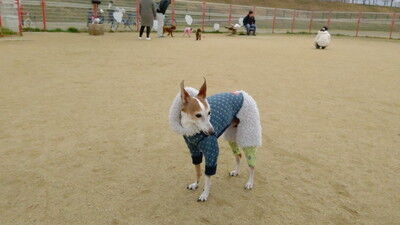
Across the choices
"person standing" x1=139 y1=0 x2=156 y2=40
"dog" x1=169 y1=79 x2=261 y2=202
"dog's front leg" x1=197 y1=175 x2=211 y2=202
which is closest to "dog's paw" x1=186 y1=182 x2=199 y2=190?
"dog" x1=169 y1=79 x2=261 y2=202

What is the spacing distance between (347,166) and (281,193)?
1.09 m

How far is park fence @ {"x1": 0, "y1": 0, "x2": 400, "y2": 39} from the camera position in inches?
796

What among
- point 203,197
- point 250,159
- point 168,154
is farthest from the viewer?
point 168,154

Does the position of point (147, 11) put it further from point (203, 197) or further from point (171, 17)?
point (203, 197)

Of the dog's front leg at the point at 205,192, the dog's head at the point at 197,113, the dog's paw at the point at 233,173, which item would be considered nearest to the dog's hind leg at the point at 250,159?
the dog's paw at the point at 233,173

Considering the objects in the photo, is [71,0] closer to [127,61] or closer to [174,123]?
[127,61]

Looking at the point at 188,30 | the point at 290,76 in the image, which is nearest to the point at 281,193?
the point at 290,76

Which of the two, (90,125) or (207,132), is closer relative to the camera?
(207,132)

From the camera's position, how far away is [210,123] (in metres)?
2.82

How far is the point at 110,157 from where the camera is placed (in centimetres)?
395

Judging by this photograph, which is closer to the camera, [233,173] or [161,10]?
[233,173]

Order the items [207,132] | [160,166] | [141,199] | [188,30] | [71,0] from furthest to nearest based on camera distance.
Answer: [71,0], [188,30], [160,166], [141,199], [207,132]

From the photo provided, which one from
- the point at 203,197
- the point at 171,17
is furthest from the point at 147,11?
the point at 203,197

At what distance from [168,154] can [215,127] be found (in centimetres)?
136
